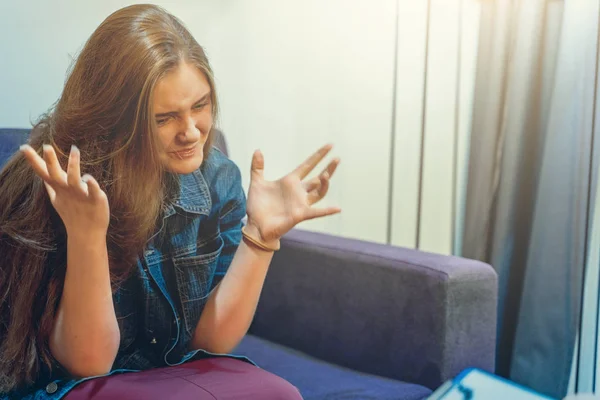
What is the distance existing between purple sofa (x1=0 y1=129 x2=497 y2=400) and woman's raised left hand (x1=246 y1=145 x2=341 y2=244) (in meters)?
0.13

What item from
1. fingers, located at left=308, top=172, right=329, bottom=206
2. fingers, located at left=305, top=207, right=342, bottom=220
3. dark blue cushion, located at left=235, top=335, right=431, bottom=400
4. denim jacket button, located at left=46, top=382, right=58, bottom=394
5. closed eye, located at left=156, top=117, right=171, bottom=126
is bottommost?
dark blue cushion, located at left=235, top=335, right=431, bottom=400

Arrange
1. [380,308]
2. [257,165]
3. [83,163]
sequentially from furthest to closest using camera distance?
1. [380,308]
2. [257,165]
3. [83,163]

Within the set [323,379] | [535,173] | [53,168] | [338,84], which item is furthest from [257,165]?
[535,173]

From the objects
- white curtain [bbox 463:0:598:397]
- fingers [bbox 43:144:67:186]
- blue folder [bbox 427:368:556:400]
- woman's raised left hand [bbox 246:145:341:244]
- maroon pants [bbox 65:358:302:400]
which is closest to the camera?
fingers [bbox 43:144:67:186]

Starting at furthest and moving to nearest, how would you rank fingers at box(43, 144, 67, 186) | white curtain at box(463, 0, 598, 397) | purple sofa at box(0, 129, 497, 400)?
1. white curtain at box(463, 0, 598, 397)
2. purple sofa at box(0, 129, 497, 400)
3. fingers at box(43, 144, 67, 186)

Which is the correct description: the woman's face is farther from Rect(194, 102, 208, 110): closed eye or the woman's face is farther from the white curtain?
the white curtain

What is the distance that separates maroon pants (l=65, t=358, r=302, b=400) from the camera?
675mm

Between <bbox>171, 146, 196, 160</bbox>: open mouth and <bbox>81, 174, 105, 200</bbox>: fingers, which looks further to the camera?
<bbox>171, 146, 196, 160</bbox>: open mouth

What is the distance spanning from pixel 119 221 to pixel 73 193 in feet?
0.39

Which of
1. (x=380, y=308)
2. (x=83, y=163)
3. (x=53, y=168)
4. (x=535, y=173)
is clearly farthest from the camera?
(x=535, y=173)

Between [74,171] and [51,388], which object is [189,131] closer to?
[74,171]

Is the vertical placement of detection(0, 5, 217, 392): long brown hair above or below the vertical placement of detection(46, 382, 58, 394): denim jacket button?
above

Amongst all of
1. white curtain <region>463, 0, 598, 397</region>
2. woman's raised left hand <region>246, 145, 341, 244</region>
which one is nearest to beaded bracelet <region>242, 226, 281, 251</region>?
woman's raised left hand <region>246, 145, 341, 244</region>

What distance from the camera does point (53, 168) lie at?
58 cm
